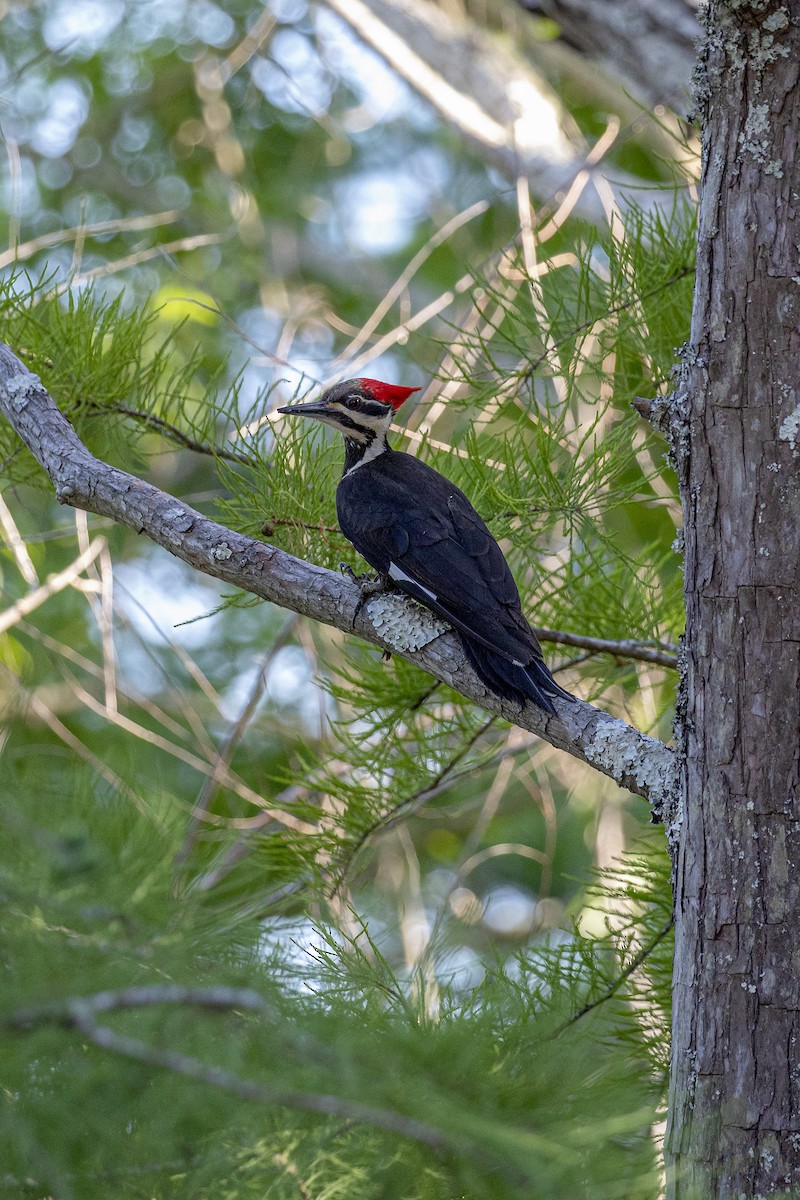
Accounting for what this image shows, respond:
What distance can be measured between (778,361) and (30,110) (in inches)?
168

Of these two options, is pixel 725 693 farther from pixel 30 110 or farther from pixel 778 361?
pixel 30 110

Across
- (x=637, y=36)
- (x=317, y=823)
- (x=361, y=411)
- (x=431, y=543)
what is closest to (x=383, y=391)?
(x=361, y=411)

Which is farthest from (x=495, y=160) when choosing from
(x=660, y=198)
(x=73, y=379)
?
(x=73, y=379)

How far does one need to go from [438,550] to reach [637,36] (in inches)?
84.0

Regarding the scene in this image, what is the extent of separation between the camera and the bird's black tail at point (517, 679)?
4.38 feet

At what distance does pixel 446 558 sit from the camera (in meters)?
1.72

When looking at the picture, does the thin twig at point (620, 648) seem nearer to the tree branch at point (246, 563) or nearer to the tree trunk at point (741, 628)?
the tree branch at point (246, 563)

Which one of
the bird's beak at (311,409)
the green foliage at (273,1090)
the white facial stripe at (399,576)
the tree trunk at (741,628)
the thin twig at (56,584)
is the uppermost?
the bird's beak at (311,409)

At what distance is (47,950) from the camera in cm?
94

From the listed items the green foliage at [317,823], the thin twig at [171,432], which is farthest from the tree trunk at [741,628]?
the thin twig at [171,432]

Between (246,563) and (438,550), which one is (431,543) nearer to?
(438,550)

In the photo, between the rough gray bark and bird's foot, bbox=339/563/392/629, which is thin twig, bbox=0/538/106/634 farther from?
the rough gray bark

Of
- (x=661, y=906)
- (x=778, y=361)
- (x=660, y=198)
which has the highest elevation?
(x=660, y=198)

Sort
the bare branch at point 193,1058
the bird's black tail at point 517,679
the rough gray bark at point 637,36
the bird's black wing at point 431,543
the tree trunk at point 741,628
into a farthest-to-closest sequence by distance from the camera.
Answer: the rough gray bark at point 637,36
the bird's black wing at point 431,543
the bird's black tail at point 517,679
the tree trunk at point 741,628
the bare branch at point 193,1058
